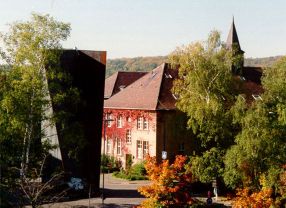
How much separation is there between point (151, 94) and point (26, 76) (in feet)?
82.0

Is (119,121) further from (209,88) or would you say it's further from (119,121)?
(209,88)

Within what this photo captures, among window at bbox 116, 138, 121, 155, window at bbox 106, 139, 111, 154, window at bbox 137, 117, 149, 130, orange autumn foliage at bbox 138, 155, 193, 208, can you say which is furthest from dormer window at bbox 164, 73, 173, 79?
orange autumn foliage at bbox 138, 155, 193, 208

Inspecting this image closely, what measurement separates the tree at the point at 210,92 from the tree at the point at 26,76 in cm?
1355

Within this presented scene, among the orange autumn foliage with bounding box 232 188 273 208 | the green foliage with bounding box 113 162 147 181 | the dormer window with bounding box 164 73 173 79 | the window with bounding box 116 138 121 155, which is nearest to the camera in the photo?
the orange autumn foliage with bounding box 232 188 273 208

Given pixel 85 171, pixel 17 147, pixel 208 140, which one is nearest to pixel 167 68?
pixel 208 140

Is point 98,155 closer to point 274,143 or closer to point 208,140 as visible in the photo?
point 208,140

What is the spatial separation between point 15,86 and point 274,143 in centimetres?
1840

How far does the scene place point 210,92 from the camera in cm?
4119

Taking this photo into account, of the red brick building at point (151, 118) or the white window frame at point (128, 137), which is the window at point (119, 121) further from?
the white window frame at point (128, 137)

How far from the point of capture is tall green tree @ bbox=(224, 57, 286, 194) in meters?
36.5

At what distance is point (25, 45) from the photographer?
100ft

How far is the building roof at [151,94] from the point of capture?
5256 cm

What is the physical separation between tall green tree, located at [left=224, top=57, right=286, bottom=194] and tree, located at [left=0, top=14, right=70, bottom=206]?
1394 cm

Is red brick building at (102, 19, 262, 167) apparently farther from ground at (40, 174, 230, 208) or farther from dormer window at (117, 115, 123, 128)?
ground at (40, 174, 230, 208)
